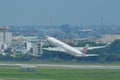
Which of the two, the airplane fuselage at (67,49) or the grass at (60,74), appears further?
the airplane fuselage at (67,49)

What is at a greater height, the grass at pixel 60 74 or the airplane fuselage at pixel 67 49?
the airplane fuselage at pixel 67 49

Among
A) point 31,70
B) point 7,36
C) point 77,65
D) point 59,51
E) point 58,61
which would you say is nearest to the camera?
point 31,70

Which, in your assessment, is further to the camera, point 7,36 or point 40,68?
point 7,36

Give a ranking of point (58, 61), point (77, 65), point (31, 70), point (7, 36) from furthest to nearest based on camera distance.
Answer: point (7, 36) < point (58, 61) < point (77, 65) < point (31, 70)

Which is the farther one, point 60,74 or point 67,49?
point 67,49

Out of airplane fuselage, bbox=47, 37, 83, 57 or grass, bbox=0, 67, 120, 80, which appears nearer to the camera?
grass, bbox=0, 67, 120, 80

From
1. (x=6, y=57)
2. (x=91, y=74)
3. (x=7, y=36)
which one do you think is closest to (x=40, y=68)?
(x=91, y=74)

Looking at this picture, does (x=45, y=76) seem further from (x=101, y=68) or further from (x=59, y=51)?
(x=59, y=51)

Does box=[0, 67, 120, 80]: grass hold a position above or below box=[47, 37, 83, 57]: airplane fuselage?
below
